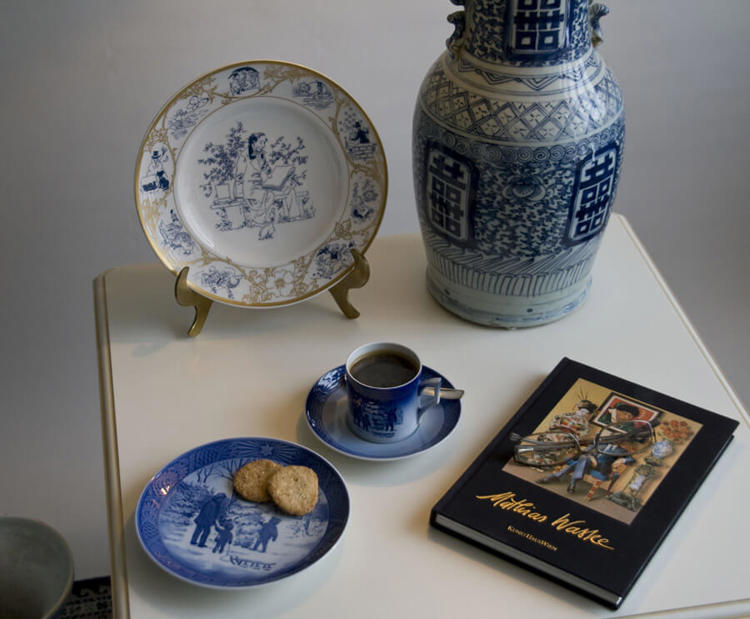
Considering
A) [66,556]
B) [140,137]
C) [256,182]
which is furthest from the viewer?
[140,137]

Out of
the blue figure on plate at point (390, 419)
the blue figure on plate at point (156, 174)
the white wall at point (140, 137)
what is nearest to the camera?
the blue figure on plate at point (390, 419)

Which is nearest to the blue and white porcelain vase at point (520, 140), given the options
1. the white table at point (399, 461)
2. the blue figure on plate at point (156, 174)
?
the white table at point (399, 461)

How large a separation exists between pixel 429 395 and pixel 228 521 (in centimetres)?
21

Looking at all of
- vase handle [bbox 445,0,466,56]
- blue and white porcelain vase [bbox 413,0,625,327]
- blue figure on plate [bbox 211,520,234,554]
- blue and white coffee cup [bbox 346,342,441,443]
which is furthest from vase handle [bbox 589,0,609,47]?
blue figure on plate [bbox 211,520,234,554]

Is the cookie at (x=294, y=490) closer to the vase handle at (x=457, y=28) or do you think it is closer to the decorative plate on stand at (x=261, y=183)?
the decorative plate on stand at (x=261, y=183)

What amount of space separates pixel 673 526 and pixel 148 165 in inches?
23.2

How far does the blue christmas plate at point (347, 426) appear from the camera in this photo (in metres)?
0.80

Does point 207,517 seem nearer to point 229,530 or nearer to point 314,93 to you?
point 229,530

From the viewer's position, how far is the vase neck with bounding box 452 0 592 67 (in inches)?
31.3

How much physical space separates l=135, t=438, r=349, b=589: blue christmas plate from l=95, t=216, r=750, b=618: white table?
0.06ft

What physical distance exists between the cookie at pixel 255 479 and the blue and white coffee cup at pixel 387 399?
0.28 feet

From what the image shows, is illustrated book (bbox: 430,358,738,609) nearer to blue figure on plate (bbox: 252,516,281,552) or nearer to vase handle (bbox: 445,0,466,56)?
blue figure on plate (bbox: 252,516,281,552)

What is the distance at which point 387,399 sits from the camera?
0.78m

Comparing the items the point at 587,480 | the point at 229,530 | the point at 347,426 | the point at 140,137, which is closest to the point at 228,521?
the point at 229,530
